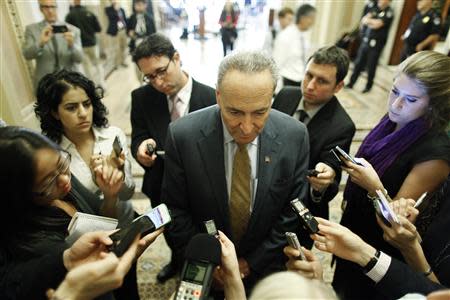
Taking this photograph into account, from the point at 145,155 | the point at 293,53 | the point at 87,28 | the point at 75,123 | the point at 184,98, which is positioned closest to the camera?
the point at 75,123

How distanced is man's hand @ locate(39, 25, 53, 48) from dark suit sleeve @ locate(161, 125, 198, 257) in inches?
124

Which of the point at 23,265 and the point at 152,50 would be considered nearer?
the point at 23,265

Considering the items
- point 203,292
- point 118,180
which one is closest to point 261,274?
point 203,292

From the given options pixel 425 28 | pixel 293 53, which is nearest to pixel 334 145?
pixel 293 53

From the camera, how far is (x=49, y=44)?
3.90 m

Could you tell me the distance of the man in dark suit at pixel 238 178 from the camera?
4.92 ft

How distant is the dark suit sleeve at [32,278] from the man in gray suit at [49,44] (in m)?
3.13

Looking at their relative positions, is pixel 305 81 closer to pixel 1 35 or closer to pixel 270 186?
pixel 270 186

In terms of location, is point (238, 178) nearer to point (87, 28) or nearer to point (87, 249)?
point (87, 249)

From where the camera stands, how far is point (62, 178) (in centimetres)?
125

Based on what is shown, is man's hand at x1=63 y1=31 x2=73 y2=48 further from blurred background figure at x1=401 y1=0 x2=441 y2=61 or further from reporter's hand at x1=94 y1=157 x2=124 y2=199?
blurred background figure at x1=401 y1=0 x2=441 y2=61

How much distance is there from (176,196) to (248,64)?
2.52 feet

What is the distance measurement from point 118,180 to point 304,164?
1.03 m

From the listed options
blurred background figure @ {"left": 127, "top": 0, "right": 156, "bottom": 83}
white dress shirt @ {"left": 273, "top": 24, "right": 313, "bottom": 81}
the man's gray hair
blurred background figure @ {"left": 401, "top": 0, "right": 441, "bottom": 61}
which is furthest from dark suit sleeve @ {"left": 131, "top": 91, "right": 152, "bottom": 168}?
blurred background figure @ {"left": 127, "top": 0, "right": 156, "bottom": 83}
